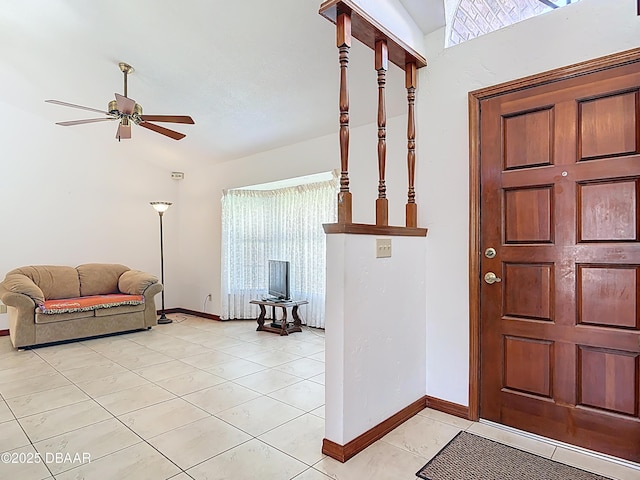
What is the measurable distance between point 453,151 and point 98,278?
16.9 ft

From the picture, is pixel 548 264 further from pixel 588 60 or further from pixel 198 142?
pixel 198 142

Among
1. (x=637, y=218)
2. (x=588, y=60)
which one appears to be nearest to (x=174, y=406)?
(x=637, y=218)

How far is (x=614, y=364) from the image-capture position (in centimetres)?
197

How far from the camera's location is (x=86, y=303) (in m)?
4.64

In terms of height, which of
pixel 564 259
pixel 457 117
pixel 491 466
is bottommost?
pixel 491 466

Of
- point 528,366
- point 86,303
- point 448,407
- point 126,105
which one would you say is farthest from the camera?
point 86,303

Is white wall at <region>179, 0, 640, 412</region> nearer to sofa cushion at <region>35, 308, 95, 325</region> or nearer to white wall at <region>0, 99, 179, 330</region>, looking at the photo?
sofa cushion at <region>35, 308, 95, 325</region>

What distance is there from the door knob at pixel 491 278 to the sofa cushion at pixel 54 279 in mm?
5216

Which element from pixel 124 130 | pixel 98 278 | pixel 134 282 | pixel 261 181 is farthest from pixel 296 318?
pixel 124 130

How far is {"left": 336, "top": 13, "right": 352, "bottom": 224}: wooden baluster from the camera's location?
6.67 feet

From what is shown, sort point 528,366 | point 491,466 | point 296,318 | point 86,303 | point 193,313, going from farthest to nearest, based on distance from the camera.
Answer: point 193,313 < point 296,318 < point 86,303 < point 528,366 < point 491,466

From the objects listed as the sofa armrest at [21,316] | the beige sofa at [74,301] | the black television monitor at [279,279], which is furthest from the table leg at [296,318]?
the sofa armrest at [21,316]

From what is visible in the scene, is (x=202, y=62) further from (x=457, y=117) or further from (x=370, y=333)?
(x=370, y=333)

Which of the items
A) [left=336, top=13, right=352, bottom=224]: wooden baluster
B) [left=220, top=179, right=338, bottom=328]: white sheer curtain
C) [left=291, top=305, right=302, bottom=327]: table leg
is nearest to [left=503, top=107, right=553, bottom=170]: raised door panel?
[left=336, top=13, right=352, bottom=224]: wooden baluster
